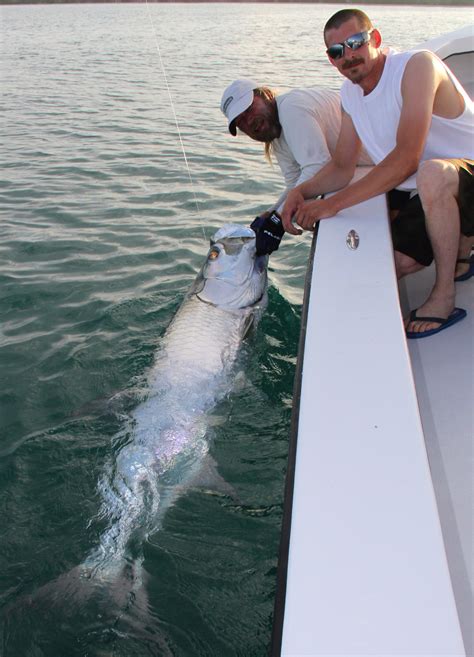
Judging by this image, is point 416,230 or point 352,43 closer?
point 352,43

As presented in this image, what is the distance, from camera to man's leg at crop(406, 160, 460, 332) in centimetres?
296

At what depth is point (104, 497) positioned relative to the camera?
308 centimetres

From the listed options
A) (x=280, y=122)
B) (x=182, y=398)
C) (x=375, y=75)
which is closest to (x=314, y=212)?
(x=375, y=75)

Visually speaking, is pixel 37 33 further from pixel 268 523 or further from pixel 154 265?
pixel 268 523

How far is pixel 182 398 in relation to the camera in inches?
139

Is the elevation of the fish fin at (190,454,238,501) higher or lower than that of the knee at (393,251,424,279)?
lower

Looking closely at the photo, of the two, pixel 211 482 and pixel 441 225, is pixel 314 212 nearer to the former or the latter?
pixel 441 225

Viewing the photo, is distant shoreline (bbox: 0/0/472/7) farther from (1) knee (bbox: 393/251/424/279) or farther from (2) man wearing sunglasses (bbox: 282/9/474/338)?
(1) knee (bbox: 393/251/424/279)

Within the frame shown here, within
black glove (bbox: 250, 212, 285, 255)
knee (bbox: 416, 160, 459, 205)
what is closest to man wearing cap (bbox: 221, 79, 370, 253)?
black glove (bbox: 250, 212, 285, 255)

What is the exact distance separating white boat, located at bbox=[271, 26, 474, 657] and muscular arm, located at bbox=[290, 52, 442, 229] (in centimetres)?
42

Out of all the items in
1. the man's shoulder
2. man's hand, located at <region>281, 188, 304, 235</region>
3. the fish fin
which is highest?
the man's shoulder

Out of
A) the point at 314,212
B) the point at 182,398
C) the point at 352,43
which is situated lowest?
the point at 182,398

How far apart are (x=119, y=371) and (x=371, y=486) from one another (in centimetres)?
287

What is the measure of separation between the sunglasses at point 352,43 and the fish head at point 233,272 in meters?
Result: 1.42
